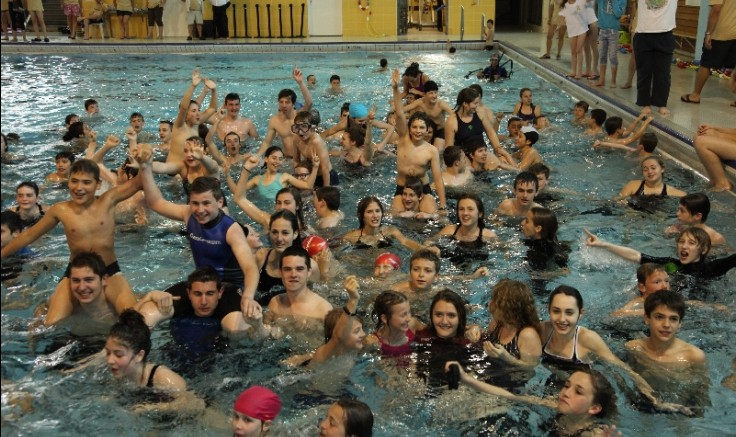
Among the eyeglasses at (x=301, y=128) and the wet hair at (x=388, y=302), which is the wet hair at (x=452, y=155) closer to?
the eyeglasses at (x=301, y=128)

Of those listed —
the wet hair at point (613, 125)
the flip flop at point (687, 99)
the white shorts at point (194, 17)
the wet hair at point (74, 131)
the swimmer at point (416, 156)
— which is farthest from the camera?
the white shorts at point (194, 17)

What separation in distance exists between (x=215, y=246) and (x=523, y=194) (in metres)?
3.49

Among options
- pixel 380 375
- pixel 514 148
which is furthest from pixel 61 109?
pixel 380 375

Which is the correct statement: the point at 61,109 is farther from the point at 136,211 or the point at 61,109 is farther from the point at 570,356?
the point at 570,356

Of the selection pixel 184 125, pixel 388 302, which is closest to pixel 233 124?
pixel 184 125

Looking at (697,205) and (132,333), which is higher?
(697,205)

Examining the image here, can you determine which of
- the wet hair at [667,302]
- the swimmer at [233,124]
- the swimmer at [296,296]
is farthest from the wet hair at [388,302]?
the swimmer at [233,124]

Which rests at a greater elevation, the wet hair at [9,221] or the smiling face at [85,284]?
the wet hair at [9,221]

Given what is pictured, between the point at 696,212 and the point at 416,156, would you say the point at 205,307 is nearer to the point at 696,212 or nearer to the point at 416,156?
the point at 416,156

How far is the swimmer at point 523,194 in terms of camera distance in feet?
25.7

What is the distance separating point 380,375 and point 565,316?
1.32 meters

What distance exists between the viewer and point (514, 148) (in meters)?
11.6

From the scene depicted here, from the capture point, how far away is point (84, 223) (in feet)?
18.6

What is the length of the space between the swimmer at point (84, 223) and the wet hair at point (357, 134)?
4812 millimetres
